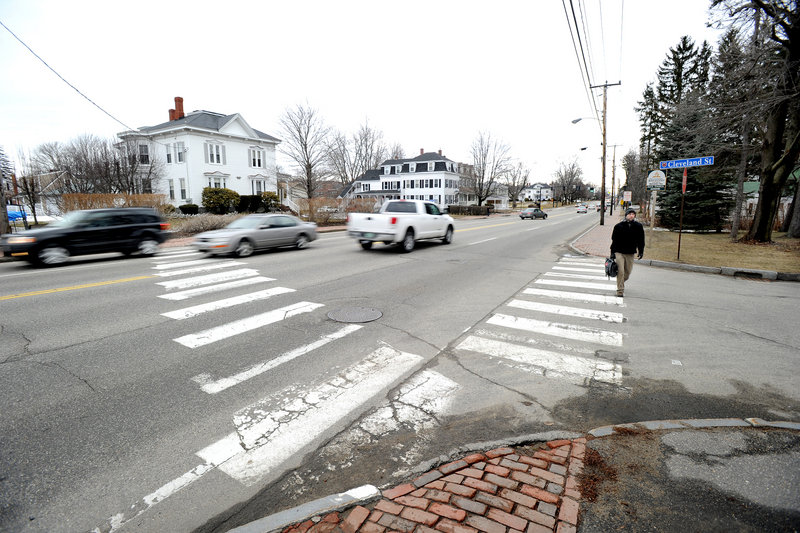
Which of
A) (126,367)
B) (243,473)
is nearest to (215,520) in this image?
(243,473)

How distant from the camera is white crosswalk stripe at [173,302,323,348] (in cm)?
550

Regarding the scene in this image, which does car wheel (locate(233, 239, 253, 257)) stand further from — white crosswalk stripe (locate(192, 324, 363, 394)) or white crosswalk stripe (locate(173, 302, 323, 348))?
white crosswalk stripe (locate(192, 324, 363, 394))

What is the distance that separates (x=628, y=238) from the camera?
8367 mm

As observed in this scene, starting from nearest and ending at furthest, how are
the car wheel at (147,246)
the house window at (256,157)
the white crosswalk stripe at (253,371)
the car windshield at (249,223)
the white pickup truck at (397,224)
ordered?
the white crosswalk stripe at (253,371) < the car wheel at (147,246) < the car windshield at (249,223) < the white pickup truck at (397,224) < the house window at (256,157)

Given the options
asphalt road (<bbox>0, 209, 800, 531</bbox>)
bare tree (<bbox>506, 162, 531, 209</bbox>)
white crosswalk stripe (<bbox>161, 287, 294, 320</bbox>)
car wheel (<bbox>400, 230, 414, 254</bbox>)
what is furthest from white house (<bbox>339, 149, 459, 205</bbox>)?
asphalt road (<bbox>0, 209, 800, 531</bbox>)

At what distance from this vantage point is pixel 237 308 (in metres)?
7.03

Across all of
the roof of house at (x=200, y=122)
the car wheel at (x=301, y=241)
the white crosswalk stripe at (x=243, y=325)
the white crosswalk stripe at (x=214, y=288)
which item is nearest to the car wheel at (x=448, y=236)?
the car wheel at (x=301, y=241)

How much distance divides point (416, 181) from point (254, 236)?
66679 millimetres

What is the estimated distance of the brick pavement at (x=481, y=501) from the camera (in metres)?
2.41

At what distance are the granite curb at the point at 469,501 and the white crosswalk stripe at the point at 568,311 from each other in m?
4.19

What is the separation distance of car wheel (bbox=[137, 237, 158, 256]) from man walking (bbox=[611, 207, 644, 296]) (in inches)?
561

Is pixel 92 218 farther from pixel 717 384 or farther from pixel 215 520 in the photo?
pixel 717 384

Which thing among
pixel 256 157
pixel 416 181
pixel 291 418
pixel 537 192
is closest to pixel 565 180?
pixel 537 192

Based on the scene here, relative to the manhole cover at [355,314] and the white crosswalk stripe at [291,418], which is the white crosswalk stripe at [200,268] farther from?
the white crosswalk stripe at [291,418]
